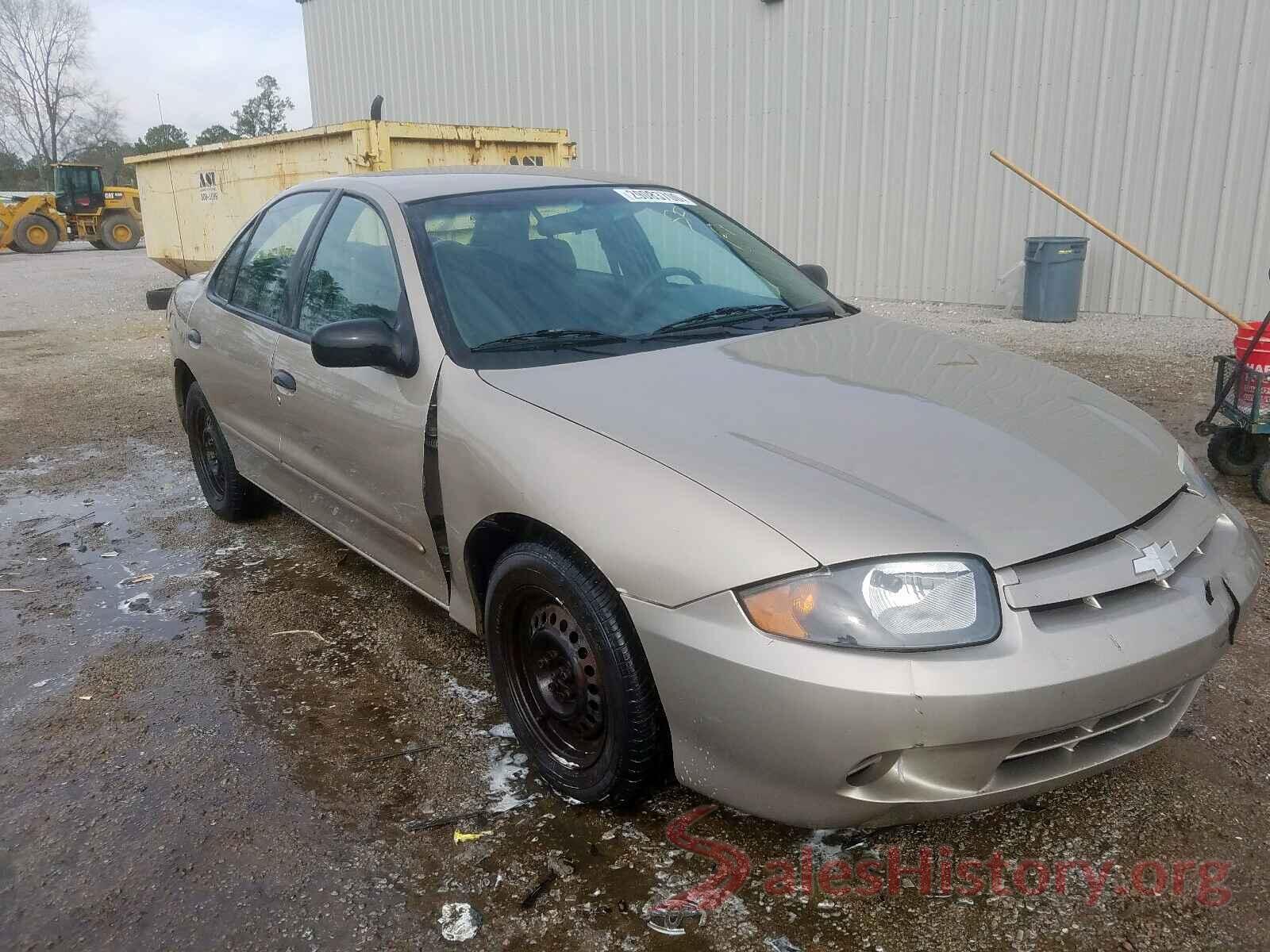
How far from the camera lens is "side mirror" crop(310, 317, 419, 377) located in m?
2.83

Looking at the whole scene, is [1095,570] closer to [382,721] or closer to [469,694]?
[469,694]

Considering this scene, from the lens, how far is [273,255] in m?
4.03

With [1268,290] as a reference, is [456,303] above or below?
above

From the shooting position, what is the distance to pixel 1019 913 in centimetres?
215

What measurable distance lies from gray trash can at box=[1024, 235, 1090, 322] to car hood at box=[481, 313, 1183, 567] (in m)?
7.71

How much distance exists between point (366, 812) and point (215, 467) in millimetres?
2755

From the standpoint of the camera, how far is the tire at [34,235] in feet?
88.5

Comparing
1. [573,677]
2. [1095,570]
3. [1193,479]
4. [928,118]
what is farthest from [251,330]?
[928,118]

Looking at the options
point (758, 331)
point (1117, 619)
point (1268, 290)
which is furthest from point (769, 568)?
point (1268, 290)

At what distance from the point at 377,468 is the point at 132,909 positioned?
4.42 feet

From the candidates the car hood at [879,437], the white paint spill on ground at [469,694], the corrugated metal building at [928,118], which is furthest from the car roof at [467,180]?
the corrugated metal building at [928,118]

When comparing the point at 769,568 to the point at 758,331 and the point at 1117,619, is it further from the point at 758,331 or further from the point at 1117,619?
the point at 758,331

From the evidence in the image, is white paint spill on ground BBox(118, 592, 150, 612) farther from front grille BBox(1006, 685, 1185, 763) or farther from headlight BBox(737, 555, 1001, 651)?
front grille BBox(1006, 685, 1185, 763)

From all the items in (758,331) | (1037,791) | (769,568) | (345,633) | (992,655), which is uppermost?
(758,331)
